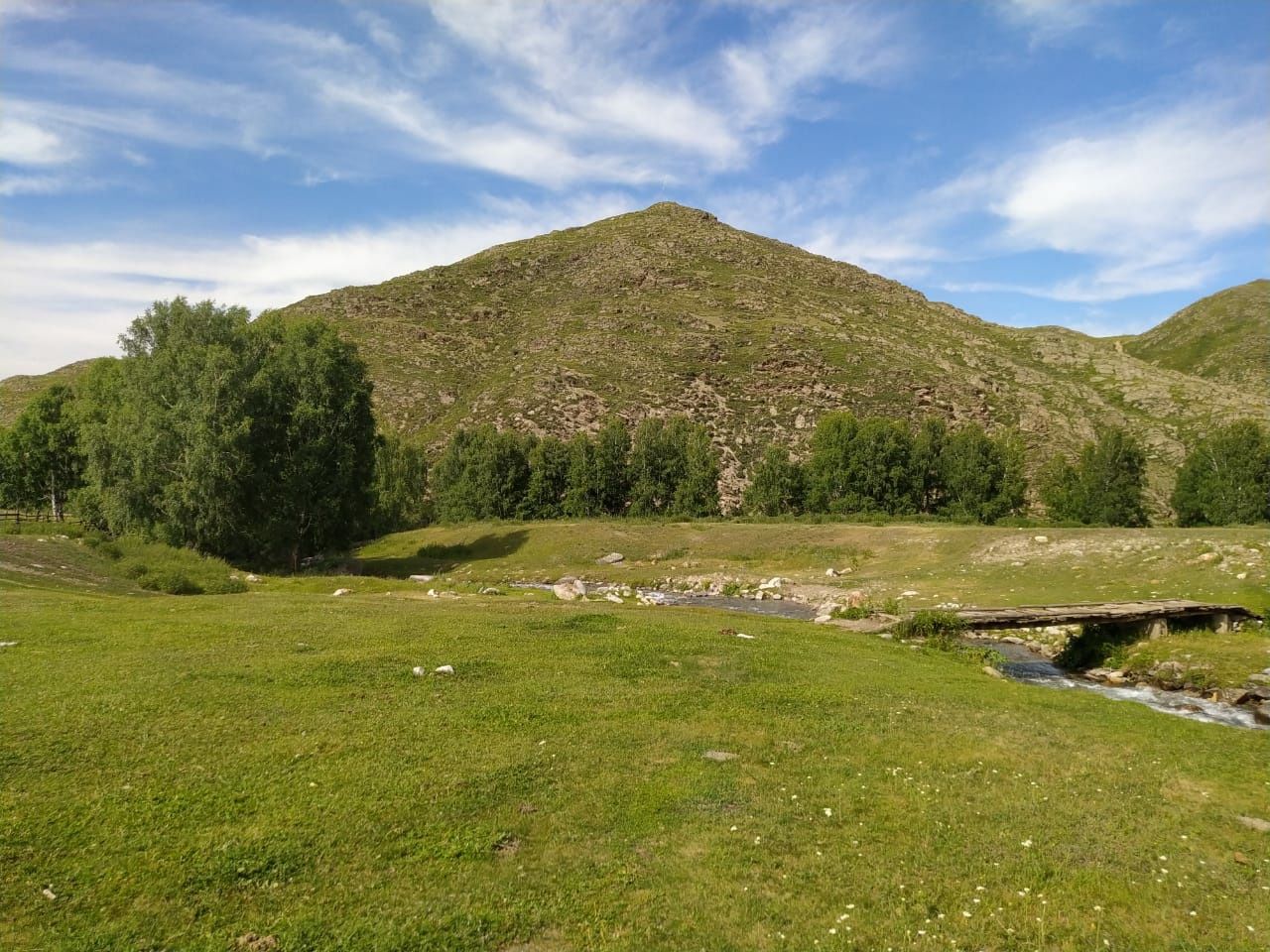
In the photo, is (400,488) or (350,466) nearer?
(350,466)

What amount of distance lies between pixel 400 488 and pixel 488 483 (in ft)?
55.9

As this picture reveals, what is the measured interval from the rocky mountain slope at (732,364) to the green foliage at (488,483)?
1062 inches

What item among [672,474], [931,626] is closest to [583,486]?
[672,474]

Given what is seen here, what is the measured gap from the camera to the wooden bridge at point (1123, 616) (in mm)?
29219

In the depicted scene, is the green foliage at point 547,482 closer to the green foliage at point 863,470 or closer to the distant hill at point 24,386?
the green foliage at point 863,470

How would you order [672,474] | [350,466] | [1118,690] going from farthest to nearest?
[672,474] → [350,466] → [1118,690]

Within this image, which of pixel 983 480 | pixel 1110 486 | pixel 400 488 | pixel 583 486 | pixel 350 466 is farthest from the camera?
pixel 400 488

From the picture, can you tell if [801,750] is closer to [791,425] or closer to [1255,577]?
[1255,577]

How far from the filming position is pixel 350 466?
57.2 metres

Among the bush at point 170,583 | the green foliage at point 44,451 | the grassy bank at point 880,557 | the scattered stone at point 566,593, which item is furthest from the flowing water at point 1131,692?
the green foliage at point 44,451

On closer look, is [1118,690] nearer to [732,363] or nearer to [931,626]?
[931,626]

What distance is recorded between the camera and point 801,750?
13.3m

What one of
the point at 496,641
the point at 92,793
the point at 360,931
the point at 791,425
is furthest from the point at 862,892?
the point at 791,425

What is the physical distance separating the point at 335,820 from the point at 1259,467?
302 feet
